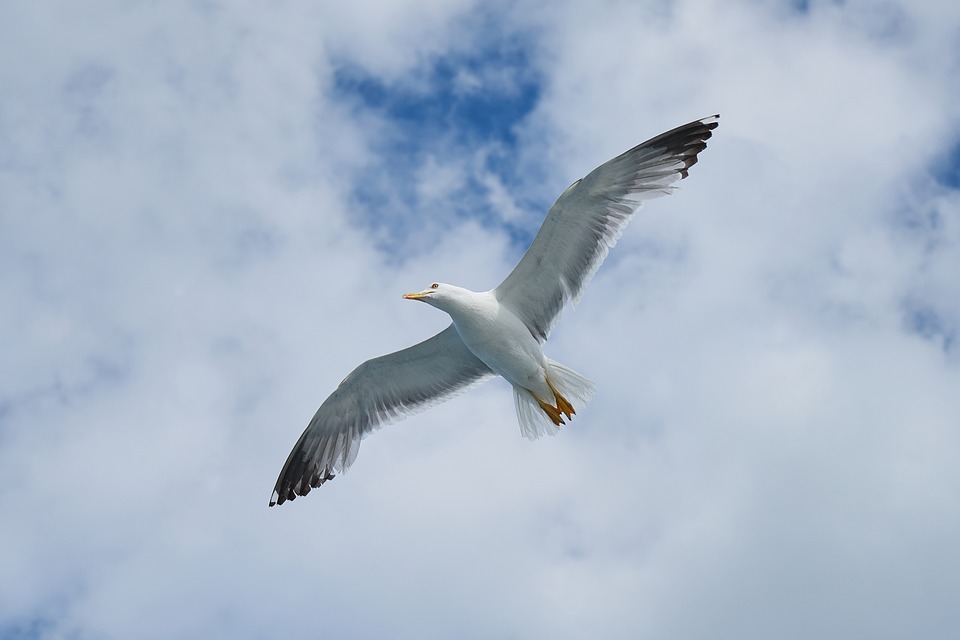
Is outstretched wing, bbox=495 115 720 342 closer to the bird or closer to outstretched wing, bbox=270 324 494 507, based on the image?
the bird

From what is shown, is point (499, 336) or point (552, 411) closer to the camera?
point (499, 336)

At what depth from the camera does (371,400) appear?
14867 mm

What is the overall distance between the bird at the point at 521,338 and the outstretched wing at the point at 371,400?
0.01 m

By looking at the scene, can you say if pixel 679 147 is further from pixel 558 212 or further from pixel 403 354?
pixel 403 354

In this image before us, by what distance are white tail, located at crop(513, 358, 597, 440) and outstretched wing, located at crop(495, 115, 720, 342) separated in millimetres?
1018

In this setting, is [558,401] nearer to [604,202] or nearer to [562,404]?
[562,404]

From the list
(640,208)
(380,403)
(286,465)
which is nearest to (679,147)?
(640,208)

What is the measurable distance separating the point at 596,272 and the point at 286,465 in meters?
4.97

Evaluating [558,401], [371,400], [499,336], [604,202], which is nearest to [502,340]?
[499,336]

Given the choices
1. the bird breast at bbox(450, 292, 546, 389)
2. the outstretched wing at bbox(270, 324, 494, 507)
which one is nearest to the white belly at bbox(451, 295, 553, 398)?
the bird breast at bbox(450, 292, 546, 389)

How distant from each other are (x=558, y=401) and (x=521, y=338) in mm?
912

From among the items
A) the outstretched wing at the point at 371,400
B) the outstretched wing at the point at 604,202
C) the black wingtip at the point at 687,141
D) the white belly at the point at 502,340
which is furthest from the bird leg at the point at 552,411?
the black wingtip at the point at 687,141

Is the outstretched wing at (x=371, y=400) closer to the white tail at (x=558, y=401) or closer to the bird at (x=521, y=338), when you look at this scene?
the bird at (x=521, y=338)

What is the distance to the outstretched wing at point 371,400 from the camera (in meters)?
14.4
